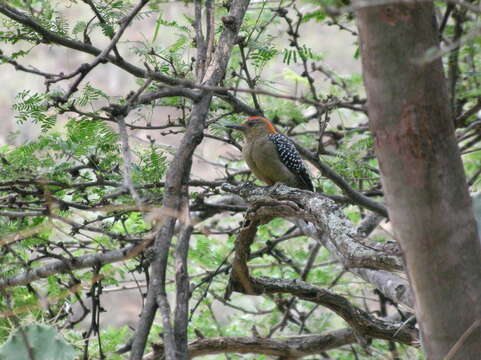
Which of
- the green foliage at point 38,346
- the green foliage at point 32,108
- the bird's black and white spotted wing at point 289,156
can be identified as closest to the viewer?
the green foliage at point 38,346

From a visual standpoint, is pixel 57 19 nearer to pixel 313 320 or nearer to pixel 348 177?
pixel 348 177

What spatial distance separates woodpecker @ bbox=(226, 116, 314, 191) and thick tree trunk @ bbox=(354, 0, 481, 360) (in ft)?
13.0

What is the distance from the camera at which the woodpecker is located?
21.5 feet

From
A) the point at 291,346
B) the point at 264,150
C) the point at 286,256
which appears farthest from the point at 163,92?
the point at 286,256

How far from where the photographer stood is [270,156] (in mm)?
6637

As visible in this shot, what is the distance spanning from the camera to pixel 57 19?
4.23 m

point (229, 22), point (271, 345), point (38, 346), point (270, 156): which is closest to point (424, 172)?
point (38, 346)

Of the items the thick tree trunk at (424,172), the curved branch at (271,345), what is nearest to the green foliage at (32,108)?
the curved branch at (271,345)

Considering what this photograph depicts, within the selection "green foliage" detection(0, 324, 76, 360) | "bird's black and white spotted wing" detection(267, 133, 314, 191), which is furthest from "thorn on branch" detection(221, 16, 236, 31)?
"bird's black and white spotted wing" detection(267, 133, 314, 191)

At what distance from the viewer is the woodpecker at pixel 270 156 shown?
258 inches

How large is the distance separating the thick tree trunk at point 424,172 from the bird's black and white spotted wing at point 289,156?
408cm

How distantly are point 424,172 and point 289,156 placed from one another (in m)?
4.26

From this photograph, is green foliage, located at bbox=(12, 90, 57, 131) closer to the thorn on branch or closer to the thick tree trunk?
the thorn on branch

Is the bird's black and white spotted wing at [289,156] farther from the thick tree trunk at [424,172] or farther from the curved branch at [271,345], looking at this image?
the thick tree trunk at [424,172]
